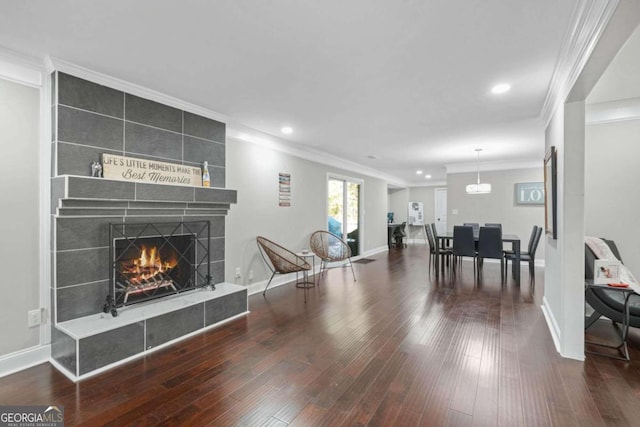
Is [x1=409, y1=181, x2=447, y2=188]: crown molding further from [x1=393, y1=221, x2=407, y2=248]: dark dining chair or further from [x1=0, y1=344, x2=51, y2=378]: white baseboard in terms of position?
[x1=0, y1=344, x2=51, y2=378]: white baseboard

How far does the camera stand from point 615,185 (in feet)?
11.3

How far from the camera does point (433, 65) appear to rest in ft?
8.05

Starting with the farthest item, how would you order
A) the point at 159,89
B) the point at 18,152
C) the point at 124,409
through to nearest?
the point at 159,89
the point at 18,152
the point at 124,409

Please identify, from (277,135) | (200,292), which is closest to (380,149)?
(277,135)

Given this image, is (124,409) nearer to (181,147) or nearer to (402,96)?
(181,147)

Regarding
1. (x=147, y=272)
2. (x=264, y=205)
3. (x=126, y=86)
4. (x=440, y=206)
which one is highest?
(x=126, y=86)

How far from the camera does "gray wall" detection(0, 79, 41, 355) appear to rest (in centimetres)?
229

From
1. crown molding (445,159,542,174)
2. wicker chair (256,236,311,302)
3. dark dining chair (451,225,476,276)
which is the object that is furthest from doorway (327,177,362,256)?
crown molding (445,159,542,174)

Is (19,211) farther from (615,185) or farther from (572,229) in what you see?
(615,185)

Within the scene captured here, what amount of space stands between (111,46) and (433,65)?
8.22ft

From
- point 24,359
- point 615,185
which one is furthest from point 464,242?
point 24,359

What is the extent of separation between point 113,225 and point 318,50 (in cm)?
239

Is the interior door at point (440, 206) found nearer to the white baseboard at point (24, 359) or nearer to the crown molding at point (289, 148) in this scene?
the crown molding at point (289, 148)

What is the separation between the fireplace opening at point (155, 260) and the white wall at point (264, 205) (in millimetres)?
520
